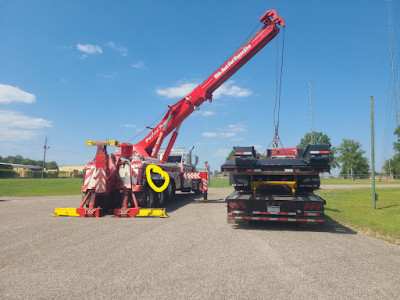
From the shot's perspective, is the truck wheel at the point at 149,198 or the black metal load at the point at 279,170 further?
the truck wheel at the point at 149,198

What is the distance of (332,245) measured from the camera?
6.16m

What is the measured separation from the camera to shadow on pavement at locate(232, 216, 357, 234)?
7.91m

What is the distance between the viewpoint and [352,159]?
285 ft

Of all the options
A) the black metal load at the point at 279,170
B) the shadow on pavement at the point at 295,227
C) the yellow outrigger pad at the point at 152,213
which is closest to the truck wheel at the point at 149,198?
the yellow outrigger pad at the point at 152,213

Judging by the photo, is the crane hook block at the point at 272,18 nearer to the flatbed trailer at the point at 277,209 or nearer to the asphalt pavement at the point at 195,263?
the flatbed trailer at the point at 277,209

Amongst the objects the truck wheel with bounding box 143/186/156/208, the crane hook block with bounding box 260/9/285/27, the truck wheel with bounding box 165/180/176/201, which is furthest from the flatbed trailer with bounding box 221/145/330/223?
the crane hook block with bounding box 260/9/285/27

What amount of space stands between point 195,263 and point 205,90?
1066cm

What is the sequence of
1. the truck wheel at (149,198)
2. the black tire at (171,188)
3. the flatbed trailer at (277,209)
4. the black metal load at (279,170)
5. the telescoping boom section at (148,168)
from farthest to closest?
1. the black tire at (171,188)
2. the truck wheel at (149,198)
3. the telescoping boom section at (148,168)
4. the black metal load at (279,170)
5. the flatbed trailer at (277,209)

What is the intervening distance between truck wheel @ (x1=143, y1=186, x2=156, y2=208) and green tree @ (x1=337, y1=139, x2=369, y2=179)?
85.7 metres

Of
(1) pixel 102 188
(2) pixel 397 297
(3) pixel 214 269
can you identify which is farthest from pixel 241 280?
(1) pixel 102 188

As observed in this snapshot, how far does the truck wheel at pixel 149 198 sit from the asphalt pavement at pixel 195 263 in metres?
3.13

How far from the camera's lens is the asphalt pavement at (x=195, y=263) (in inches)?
147

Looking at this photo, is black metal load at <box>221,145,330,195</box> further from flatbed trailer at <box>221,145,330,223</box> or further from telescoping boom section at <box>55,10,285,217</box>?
telescoping boom section at <box>55,10,285,217</box>

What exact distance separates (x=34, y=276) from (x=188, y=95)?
11571 millimetres
